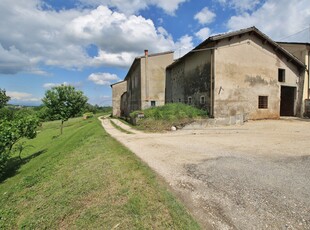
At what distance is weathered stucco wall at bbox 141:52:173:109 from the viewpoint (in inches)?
885

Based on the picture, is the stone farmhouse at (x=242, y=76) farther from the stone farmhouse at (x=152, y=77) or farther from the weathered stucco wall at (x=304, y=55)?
the stone farmhouse at (x=152, y=77)

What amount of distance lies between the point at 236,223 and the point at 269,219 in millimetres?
549

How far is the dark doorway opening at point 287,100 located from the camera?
19.2 meters

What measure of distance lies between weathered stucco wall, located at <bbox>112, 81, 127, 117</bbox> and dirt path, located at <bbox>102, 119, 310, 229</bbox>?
95.0 feet

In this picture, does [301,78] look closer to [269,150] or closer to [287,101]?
[287,101]

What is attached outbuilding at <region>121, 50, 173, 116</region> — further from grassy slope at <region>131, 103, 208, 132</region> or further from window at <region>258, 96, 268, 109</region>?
window at <region>258, 96, 268, 109</region>

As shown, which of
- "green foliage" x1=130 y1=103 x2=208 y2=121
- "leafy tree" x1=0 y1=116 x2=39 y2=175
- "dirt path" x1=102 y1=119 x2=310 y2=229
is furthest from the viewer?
"green foliage" x1=130 y1=103 x2=208 y2=121

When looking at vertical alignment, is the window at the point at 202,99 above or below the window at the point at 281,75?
below

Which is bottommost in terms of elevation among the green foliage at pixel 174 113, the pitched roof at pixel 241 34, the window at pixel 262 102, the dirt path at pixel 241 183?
the dirt path at pixel 241 183

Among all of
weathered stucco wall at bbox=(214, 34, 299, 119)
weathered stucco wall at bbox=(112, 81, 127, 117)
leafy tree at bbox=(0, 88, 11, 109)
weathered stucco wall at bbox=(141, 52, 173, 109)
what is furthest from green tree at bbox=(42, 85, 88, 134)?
leafy tree at bbox=(0, 88, 11, 109)

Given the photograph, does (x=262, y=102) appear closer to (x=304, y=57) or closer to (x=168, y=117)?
(x=304, y=57)

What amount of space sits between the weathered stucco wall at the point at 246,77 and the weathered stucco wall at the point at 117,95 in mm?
23599

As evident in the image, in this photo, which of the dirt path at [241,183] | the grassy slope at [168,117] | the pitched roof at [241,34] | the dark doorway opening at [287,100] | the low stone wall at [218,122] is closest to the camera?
the dirt path at [241,183]

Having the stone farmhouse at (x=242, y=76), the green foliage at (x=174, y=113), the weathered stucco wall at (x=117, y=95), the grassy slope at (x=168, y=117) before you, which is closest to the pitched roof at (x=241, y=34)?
the stone farmhouse at (x=242, y=76)
